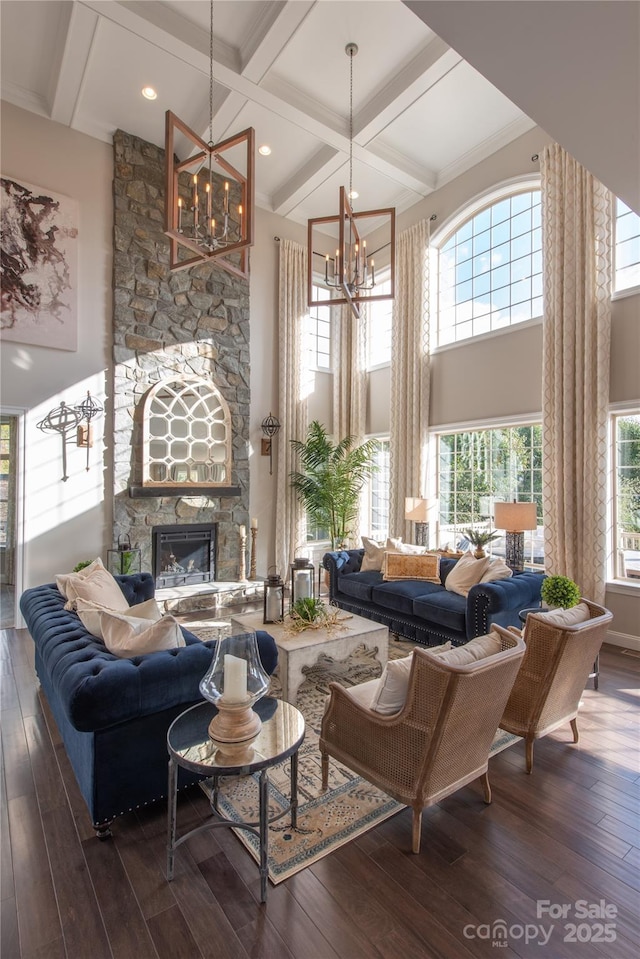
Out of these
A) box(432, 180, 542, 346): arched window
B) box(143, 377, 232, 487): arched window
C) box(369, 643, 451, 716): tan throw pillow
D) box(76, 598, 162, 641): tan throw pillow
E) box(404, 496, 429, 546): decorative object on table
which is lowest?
box(369, 643, 451, 716): tan throw pillow

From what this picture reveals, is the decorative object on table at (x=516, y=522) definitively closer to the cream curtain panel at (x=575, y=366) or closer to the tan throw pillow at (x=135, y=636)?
the cream curtain panel at (x=575, y=366)

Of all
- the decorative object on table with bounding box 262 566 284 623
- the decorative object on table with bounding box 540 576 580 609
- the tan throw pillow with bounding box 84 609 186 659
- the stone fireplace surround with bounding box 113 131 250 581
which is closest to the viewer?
the tan throw pillow with bounding box 84 609 186 659

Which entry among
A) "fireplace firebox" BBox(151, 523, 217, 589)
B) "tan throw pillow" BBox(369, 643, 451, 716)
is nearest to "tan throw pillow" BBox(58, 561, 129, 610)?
"tan throw pillow" BBox(369, 643, 451, 716)

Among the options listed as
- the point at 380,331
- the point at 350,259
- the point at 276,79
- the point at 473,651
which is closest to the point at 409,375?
the point at 380,331

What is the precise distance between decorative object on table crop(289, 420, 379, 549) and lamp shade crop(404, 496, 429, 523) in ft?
4.87

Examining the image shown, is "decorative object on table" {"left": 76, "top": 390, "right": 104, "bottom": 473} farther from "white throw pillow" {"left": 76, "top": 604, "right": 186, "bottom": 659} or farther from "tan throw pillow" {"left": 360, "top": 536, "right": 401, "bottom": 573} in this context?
"white throw pillow" {"left": 76, "top": 604, "right": 186, "bottom": 659}

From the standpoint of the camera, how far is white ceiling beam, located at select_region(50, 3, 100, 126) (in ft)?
13.8

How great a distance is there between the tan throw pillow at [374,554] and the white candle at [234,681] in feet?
12.1

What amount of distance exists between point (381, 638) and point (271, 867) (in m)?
1.88

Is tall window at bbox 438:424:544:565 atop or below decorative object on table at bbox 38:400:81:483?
below

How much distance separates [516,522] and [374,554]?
1663 mm

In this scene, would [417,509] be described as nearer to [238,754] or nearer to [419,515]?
[419,515]

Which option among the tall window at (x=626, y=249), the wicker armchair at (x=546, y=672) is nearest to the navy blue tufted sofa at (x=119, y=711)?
the wicker armchair at (x=546, y=672)

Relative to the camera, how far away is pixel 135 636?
93.2 inches
